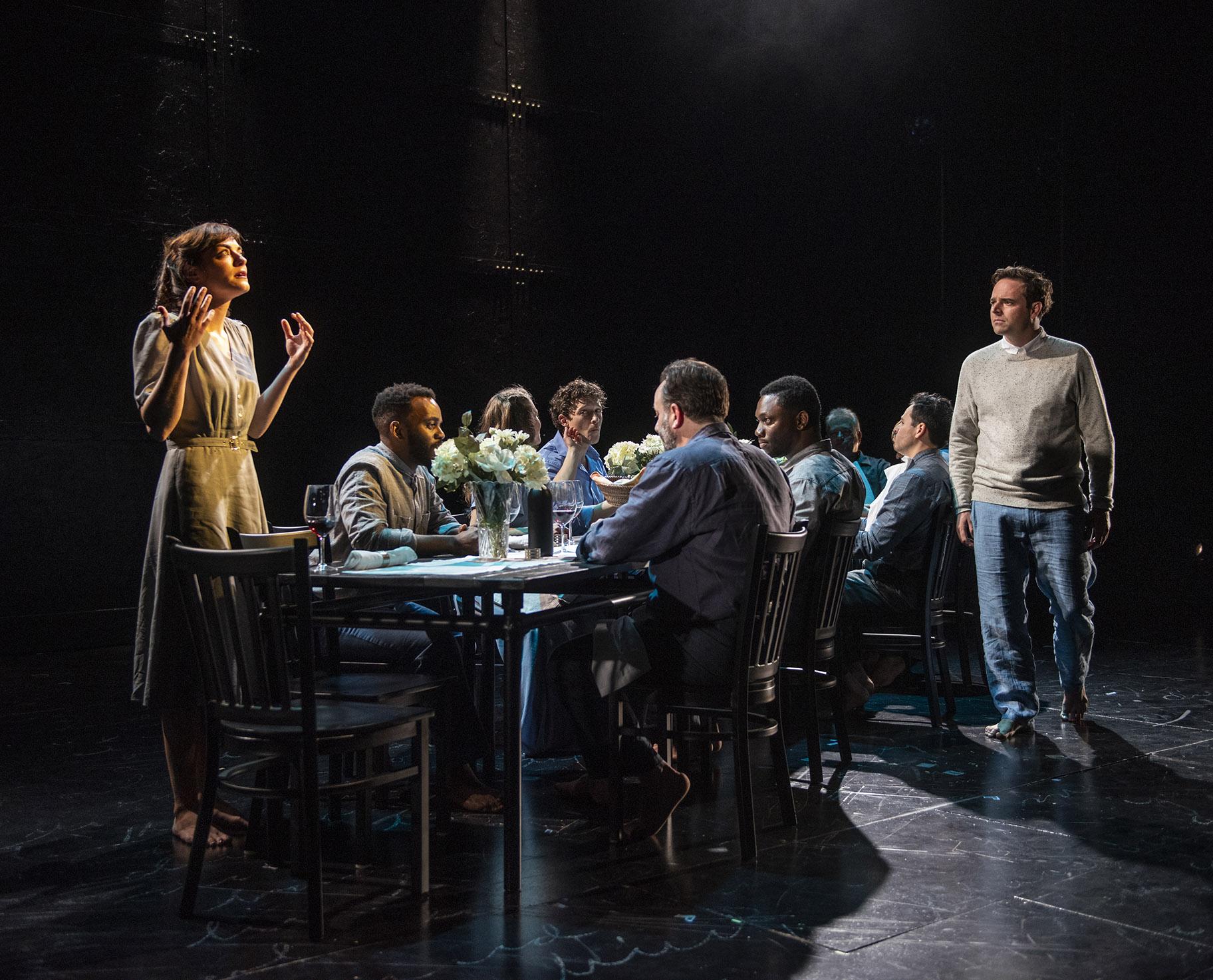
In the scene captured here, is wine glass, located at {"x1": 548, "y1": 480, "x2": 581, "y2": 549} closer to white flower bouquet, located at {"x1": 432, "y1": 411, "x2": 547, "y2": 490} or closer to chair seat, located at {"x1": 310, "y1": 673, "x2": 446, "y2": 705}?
white flower bouquet, located at {"x1": 432, "y1": 411, "x2": 547, "y2": 490}

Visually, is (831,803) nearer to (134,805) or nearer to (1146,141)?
(134,805)

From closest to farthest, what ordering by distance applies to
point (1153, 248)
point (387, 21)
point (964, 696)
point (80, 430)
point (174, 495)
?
point (174, 495), point (964, 696), point (80, 430), point (387, 21), point (1153, 248)

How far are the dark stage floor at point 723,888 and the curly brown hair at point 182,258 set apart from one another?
148 centimetres

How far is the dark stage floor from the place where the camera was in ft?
8.05

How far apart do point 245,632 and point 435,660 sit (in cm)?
96

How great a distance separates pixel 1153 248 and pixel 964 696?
4.66 meters

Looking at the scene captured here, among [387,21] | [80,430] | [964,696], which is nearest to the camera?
[964,696]

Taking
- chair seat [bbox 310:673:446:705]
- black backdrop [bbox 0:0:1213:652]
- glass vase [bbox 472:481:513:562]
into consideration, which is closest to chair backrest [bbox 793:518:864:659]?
glass vase [bbox 472:481:513:562]

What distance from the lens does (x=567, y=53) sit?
794 centimetres

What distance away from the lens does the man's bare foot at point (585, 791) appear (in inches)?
140

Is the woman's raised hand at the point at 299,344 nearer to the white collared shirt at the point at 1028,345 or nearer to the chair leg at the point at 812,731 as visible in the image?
the chair leg at the point at 812,731

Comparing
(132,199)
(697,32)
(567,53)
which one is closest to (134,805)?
(132,199)

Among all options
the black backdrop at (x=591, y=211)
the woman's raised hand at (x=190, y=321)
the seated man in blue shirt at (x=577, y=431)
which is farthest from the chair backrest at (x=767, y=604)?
the black backdrop at (x=591, y=211)

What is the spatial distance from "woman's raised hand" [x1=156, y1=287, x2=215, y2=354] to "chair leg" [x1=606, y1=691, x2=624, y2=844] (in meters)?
1.43
